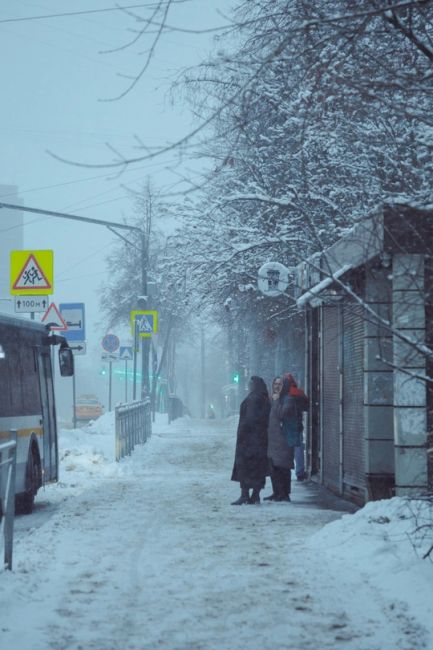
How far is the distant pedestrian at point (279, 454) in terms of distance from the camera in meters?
16.4

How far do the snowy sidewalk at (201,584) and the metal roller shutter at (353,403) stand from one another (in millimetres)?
855

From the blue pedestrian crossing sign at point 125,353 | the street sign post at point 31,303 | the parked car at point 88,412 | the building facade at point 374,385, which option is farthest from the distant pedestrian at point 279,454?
the parked car at point 88,412

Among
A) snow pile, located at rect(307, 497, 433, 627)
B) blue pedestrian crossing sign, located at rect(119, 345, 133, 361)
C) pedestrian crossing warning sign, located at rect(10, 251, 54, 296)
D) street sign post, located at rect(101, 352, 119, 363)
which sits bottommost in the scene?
snow pile, located at rect(307, 497, 433, 627)

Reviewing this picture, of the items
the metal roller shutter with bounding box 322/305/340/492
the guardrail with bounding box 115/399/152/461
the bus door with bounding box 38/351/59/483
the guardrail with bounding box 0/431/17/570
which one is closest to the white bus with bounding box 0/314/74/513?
the bus door with bounding box 38/351/59/483

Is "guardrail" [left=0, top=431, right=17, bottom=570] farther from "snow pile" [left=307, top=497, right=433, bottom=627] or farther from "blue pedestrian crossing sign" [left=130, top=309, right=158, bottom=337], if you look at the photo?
"blue pedestrian crossing sign" [left=130, top=309, right=158, bottom=337]

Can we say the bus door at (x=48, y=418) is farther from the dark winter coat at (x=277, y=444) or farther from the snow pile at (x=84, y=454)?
the dark winter coat at (x=277, y=444)

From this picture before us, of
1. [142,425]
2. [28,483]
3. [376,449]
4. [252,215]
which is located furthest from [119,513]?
[142,425]

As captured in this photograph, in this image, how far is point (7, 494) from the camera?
29.7ft

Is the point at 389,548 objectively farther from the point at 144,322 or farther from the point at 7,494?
the point at 144,322

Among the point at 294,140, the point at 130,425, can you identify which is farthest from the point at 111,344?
the point at 294,140

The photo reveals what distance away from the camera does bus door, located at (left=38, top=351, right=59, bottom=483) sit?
1692 centimetres

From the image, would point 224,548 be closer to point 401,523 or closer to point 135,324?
point 401,523

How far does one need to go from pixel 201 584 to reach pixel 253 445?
23.9ft

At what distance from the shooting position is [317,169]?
20.9 m
